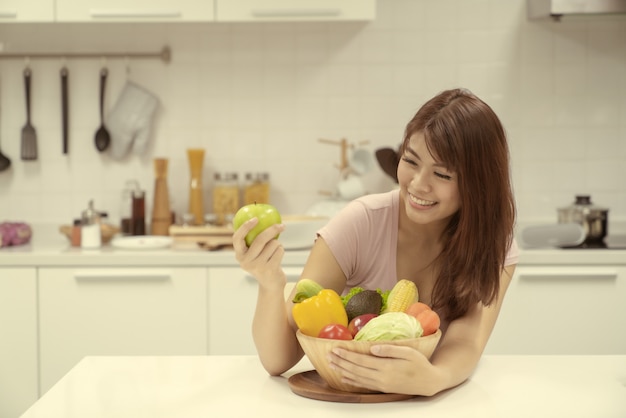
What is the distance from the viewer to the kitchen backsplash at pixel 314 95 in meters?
Result: 3.56

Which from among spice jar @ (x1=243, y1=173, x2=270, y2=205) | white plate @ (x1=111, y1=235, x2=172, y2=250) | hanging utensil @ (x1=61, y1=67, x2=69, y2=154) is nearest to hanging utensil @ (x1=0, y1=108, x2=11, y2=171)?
hanging utensil @ (x1=61, y1=67, x2=69, y2=154)

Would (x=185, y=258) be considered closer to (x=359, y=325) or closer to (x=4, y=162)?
(x=4, y=162)

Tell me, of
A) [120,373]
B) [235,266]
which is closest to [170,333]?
[235,266]

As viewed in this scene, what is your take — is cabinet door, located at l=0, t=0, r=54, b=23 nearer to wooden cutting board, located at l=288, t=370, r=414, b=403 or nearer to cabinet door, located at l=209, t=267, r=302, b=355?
cabinet door, located at l=209, t=267, r=302, b=355

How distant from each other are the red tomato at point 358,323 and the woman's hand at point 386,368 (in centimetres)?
7

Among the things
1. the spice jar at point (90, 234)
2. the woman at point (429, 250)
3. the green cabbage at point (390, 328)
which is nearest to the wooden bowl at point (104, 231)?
the spice jar at point (90, 234)

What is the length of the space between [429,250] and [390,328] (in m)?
0.56

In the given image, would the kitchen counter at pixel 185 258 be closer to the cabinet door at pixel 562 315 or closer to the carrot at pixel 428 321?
the cabinet door at pixel 562 315

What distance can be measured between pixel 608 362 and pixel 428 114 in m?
0.59

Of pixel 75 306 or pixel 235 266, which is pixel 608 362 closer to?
pixel 235 266

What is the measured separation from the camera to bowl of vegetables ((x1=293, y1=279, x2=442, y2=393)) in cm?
137

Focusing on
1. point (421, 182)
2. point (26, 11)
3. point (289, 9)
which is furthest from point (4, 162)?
point (421, 182)

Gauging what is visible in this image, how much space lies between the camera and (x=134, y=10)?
3.19 meters

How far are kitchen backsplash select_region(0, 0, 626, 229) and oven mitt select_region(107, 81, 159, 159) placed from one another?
0.05 metres
